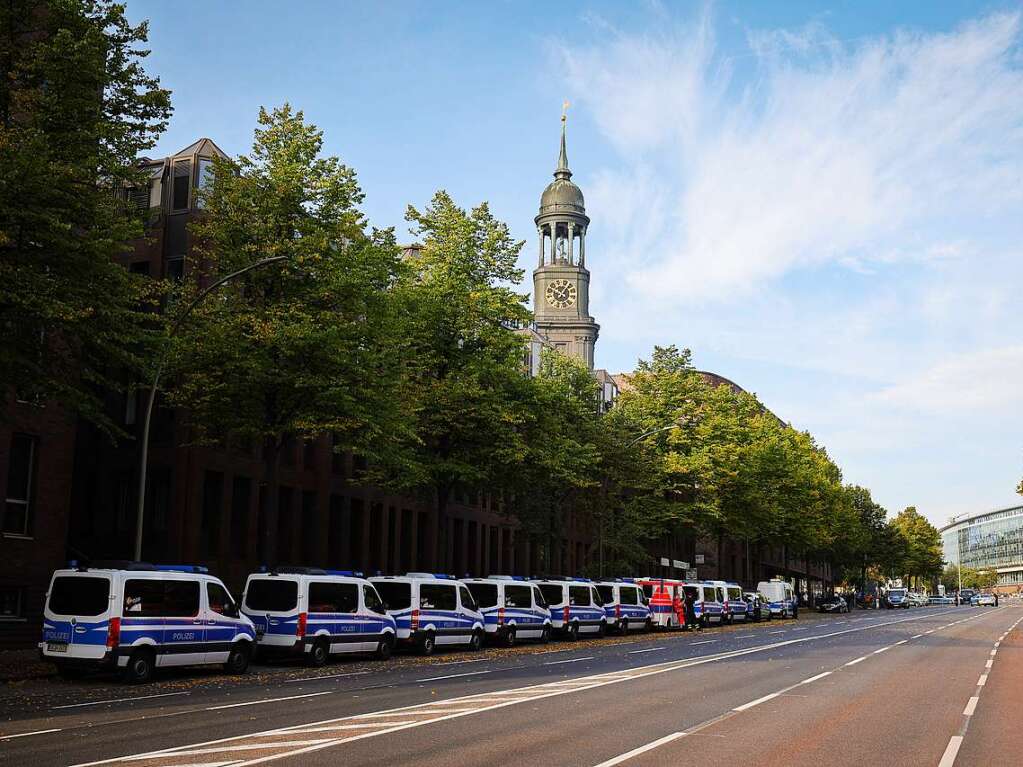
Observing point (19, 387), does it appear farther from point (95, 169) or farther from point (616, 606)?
point (616, 606)

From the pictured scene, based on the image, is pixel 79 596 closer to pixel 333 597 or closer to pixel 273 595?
pixel 273 595

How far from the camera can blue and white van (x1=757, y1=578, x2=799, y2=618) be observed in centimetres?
7138

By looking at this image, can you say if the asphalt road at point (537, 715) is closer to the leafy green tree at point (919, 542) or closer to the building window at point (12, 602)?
the building window at point (12, 602)

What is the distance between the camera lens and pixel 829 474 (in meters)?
93.8

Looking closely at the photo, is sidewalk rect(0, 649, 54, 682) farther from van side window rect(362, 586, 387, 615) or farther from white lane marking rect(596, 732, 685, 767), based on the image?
Result: white lane marking rect(596, 732, 685, 767)

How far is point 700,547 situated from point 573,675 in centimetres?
7796

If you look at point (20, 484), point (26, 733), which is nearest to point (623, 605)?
point (20, 484)

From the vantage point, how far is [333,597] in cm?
2680

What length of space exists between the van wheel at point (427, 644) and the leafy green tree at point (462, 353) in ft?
17.9

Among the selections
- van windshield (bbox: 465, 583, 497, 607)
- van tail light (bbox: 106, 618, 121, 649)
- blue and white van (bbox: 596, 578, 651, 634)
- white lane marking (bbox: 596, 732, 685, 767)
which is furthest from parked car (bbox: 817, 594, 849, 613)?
white lane marking (bbox: 596, 732, 685, 767)

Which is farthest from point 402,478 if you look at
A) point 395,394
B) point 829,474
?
point 829,474

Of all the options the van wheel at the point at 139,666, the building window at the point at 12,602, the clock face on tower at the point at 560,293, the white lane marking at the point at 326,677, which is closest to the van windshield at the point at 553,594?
the white lane marking at the point at 326,677

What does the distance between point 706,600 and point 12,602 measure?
35.9 m

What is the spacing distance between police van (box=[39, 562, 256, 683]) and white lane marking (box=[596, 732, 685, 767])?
11560 millimetres
